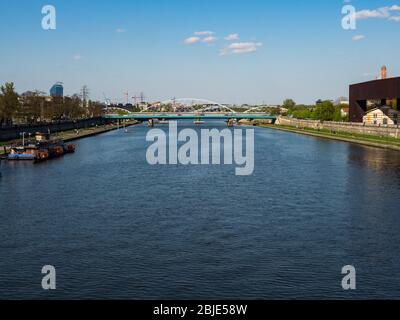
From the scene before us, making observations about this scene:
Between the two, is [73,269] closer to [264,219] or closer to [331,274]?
[331,274]

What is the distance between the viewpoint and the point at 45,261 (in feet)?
Result: 48.0

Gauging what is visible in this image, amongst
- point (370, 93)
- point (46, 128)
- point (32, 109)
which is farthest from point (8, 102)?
point (370, 93)

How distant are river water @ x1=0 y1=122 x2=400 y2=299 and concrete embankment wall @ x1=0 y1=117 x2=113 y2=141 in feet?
73.2

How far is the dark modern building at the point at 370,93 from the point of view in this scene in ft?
194

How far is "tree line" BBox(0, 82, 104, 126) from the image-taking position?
193 feet

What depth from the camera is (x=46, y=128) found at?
228 ft

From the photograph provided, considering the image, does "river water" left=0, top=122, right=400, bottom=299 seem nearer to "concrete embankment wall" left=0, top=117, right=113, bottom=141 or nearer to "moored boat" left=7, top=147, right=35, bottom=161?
"moored boat" left=7, top=147, right=35, bottom=161

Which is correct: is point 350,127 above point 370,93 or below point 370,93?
below

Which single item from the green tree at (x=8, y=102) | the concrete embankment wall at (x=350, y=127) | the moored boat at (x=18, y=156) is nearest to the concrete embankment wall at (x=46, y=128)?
the green tree at (x=8, y=102)

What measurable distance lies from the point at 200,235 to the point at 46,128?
2196 inches

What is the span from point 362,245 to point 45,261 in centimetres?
859

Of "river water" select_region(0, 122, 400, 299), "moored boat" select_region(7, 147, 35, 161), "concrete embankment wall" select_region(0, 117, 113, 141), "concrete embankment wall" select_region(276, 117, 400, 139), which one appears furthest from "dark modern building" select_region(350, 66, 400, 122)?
"concrete embankment wall" select_region(0, 117, 113, 141)

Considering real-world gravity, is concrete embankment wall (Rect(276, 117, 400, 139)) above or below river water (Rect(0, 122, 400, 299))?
above

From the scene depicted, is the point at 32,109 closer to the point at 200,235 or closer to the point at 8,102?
the point at 8,102
